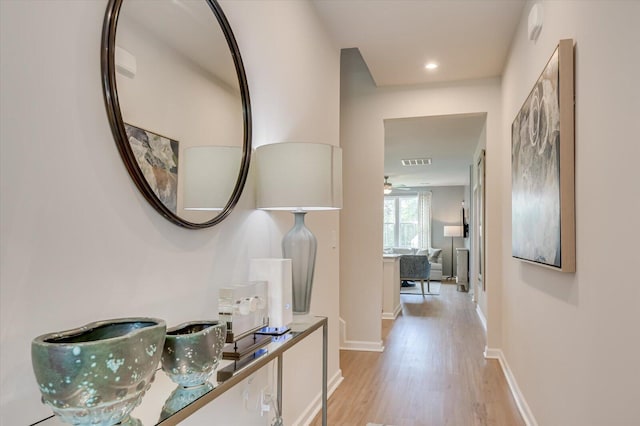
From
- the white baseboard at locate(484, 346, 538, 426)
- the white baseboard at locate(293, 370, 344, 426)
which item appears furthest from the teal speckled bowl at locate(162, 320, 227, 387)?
the white baseboard at locate(484, 346, 538, 426)

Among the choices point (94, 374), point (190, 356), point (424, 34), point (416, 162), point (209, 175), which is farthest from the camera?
point (416, 162)

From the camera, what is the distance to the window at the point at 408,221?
1237 centimetres

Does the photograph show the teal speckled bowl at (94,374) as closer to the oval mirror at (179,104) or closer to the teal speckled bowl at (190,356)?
the teal speckled bowl at (190,356)

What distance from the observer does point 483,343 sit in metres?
4.70

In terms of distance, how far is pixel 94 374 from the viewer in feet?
2.35

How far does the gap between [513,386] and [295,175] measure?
2500 mm

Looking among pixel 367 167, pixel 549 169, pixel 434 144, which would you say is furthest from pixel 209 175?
pixel 434 144

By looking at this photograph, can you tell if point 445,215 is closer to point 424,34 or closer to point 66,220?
point 424,34

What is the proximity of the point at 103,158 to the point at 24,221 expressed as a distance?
259 mm

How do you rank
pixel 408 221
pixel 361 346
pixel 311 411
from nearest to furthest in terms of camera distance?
pixel 311 411 < pixel 361 346 < pixel 408 221

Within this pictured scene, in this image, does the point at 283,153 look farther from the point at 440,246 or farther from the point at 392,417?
the point at 440,246

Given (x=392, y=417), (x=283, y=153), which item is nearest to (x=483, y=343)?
(x=392, y=417)

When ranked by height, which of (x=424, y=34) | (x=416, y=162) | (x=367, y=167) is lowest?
(x=367, y=167)

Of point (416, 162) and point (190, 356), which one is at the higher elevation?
point (416, 162)
